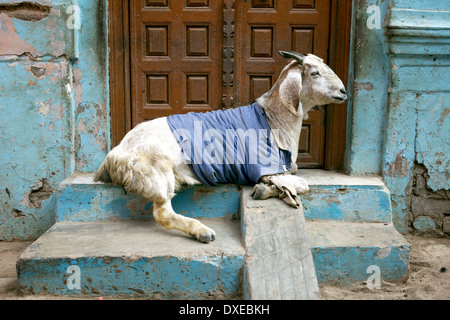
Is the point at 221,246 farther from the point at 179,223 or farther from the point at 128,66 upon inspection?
the point at 128,66

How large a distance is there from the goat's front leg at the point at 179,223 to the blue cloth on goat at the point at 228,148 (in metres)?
0.43

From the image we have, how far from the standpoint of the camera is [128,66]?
190 inches

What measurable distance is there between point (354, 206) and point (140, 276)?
2.05 meters

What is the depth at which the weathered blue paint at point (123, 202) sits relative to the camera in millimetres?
4230

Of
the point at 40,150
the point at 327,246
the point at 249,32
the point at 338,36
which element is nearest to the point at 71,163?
the point at 40,150

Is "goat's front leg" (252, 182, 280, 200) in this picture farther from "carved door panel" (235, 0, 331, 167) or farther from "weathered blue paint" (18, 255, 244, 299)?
"carved door panel" (235, 0, 331, 167)

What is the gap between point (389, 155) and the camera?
15.3 feet

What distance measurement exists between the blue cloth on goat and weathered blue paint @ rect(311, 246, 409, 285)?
0.82 m

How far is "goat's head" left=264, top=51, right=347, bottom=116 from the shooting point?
4.04 metres

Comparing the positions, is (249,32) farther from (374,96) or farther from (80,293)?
(80,293)
